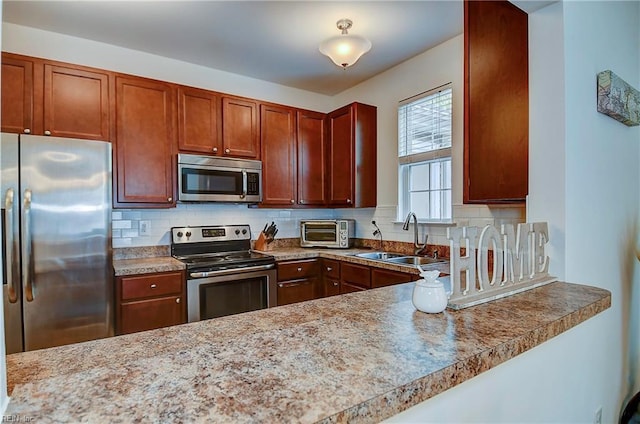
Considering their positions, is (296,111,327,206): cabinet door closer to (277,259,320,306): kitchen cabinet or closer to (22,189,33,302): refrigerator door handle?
(277,259,320,306): kitchen cabinet

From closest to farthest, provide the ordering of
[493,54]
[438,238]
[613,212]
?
[493,54]
[613,212]
[438,238]

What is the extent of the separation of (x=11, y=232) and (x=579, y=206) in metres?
2.99

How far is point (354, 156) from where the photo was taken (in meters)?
3.47

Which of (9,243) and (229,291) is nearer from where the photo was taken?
(9,243)

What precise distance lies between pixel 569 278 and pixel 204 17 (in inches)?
108

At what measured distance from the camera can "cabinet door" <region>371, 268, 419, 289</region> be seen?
97.3 inches

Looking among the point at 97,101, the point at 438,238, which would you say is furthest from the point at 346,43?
the point at 97,101

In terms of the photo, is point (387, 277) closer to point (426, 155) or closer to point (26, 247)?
point (426, 155)

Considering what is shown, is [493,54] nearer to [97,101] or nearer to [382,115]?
[382,115]

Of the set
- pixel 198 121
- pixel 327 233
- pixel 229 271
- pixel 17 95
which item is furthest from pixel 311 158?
pixel 17 95

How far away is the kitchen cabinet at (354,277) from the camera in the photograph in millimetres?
2832

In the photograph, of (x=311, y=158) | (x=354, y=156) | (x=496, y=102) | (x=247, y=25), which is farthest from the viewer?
(x=311, y=158)

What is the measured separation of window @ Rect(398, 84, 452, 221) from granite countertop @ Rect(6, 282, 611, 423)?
6.16 ft

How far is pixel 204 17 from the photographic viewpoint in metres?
2.49
